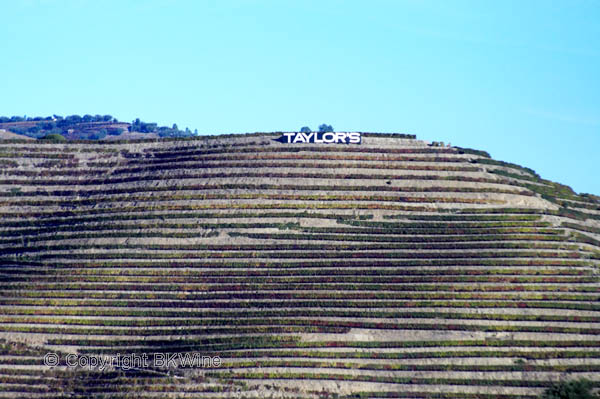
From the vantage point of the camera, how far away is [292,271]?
114 meters

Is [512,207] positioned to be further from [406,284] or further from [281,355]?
[281,355]

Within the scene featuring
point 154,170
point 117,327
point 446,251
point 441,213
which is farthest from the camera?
point 154,170

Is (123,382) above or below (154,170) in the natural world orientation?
below

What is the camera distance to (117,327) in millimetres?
107625

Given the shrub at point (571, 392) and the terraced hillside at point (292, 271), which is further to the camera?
the terraced hillside at point (292, 271)

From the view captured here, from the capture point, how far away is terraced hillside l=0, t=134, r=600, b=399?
99375 millimetres

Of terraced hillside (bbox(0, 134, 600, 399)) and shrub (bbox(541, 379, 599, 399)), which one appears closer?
shrub (bbox(541, 379, 599, 399))

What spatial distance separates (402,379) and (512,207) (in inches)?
1580

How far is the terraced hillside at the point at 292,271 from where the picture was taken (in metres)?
99.4

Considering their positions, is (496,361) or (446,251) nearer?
(496,361)

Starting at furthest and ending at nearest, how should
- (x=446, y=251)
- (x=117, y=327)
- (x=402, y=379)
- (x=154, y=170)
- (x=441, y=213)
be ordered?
(x=154, y=170) → (x=441, y=213) → (x=446, y=251) → (x=117, y=327) → (x=402, y=379)

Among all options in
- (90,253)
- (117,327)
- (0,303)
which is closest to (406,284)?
(117,327)

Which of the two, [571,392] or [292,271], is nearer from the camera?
[571,392]

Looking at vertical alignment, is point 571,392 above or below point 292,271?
Answer: below
